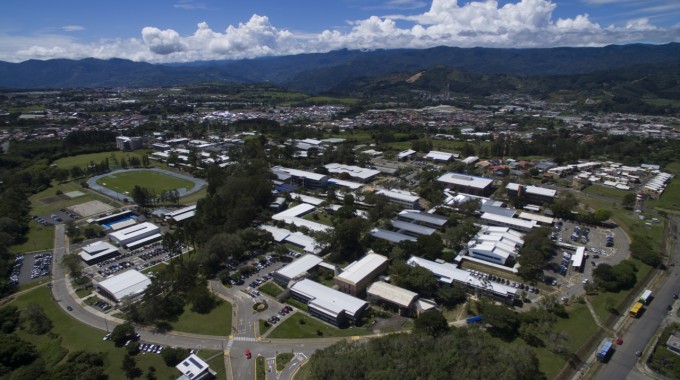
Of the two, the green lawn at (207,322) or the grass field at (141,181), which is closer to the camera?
the green lawn at (207,322)

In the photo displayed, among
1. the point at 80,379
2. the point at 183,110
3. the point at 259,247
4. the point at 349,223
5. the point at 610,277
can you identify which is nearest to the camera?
the point at 80,379

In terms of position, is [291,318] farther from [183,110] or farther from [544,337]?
[183,110]

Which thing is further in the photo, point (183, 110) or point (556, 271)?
point (183, 110)

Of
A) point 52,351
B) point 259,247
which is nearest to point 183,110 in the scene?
point 259,247

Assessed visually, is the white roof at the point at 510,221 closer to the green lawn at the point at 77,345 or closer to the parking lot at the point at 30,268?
the green lawn at the point at 77,345

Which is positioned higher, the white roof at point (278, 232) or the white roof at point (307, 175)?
the white roof at point (307, 175)

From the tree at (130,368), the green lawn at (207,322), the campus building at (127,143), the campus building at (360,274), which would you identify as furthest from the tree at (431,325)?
the campus building at (127,143)
